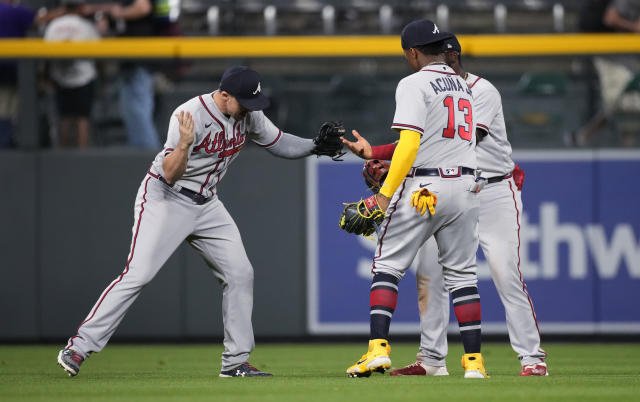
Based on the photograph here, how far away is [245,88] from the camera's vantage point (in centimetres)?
658

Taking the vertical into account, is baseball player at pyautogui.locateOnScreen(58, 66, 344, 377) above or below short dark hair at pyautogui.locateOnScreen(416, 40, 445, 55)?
below

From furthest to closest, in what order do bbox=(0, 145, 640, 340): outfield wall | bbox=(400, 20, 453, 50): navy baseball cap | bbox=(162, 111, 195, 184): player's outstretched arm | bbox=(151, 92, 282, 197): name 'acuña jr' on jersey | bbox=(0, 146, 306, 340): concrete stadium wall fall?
bbox=(0, 146, 306, 340): concrete stadium wall, bbox=(0, 145, 640, 340): outfield wall, bbox=(151, 92, 282, 197): name 'acuña jr' on jersey, bbox=(162, 111, 195, 184): player's outstretched arm, bbox=(400, 20, 453, 50): navy baseball cap

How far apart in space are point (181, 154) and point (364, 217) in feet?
3.80

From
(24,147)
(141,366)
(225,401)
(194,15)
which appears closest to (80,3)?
(24,147)

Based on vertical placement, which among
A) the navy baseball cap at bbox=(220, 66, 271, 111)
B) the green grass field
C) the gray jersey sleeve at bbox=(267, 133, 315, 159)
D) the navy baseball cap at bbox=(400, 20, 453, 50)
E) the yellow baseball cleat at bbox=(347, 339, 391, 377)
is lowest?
the green grass field

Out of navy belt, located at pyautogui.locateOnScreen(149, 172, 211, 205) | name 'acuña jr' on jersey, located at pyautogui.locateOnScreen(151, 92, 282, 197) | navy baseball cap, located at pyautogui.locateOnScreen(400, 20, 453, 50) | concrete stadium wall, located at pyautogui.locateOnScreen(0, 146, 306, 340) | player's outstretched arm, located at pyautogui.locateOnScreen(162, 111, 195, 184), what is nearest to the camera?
navy baseball cap, located at pyautogui.locateOnScreen(400, 20, 453, 50)

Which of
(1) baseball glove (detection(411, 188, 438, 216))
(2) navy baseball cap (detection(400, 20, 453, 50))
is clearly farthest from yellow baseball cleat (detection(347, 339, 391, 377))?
(2) navy baseball cap (detection(400, 20, 453, 50))

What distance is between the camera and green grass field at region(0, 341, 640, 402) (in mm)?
5527

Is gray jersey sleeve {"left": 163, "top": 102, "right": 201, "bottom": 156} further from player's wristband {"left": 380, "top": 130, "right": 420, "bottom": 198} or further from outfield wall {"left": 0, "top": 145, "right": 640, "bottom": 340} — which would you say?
outfield wall {"left": 0, "top": 145, "right": 640, "bottom": 340}

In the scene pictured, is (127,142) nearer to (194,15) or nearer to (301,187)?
(301,187)

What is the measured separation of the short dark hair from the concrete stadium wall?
4075 mm

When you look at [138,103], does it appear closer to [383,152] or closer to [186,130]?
[186,130]

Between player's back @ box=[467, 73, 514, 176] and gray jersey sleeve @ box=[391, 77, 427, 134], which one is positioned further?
player's back @ box=[467, 73, 514, 176]

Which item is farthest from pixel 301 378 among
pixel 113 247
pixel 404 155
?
pixel 113 247
